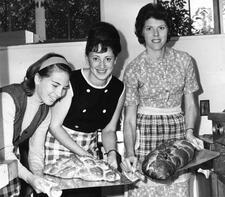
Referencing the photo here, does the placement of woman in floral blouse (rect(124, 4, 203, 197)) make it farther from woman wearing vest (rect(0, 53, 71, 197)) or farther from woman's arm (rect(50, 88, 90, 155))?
woman wearing vest (rect(0, 53, 71, 197))

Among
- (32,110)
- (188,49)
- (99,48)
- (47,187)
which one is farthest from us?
(188,49)

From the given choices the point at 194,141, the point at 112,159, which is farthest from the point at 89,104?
the point at 194,141

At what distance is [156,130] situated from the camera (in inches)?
70.9

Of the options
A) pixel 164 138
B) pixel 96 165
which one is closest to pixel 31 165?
pixel 96 165

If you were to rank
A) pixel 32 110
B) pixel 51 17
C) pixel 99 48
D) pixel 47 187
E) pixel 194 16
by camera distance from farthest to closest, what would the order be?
pixel 51 17 → pixel 194 16 → pixel 99 48 → pixel 32 110 → pixel 47 187

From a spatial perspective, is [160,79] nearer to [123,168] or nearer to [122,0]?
[123,168]

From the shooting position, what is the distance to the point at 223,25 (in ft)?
8.71

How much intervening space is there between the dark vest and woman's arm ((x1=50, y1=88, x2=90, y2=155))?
0.05 metres

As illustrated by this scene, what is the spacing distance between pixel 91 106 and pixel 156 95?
0.32m

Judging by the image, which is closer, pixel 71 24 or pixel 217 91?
pixel 217 91

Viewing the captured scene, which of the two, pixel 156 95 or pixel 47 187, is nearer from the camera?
pixel 47 187

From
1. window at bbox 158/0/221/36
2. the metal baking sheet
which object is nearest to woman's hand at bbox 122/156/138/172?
the metal baking sheet

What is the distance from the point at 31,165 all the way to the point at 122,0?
1.37m

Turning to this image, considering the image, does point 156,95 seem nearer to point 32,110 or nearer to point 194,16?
point 32,110
